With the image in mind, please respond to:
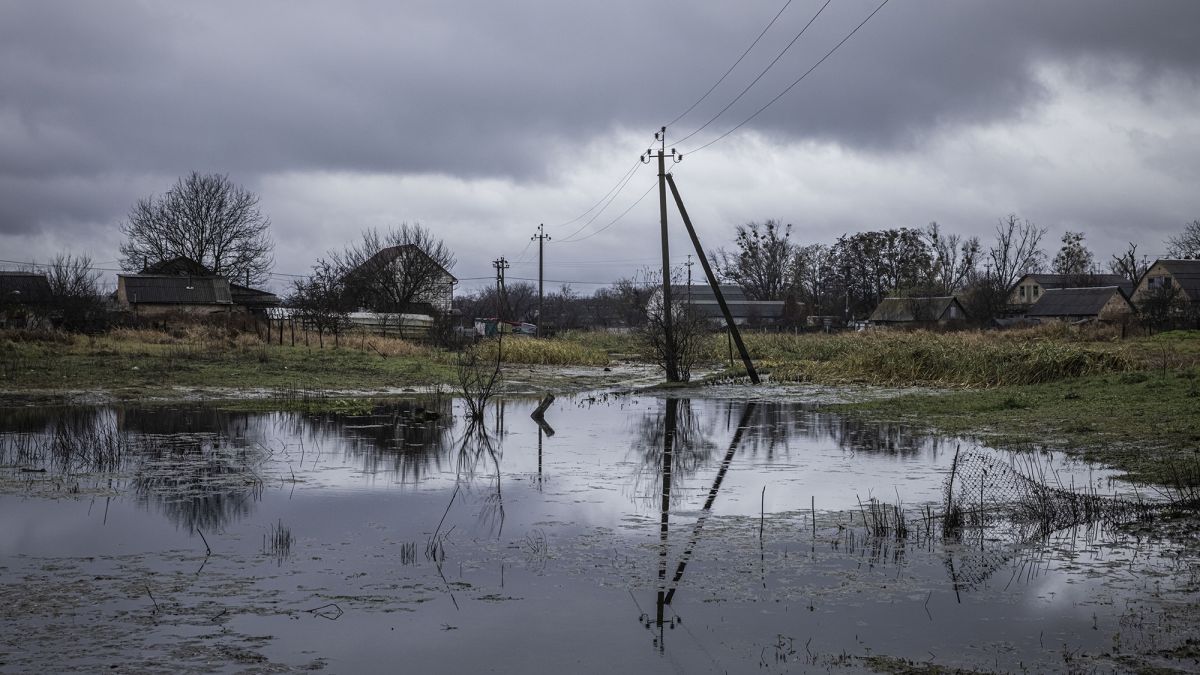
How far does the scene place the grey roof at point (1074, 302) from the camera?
273 feet

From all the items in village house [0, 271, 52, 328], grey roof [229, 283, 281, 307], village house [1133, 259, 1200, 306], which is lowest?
village house [0, 271, 52, 328]

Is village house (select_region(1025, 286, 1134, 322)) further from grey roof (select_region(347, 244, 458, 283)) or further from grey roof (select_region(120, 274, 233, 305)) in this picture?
grey roof (select_region(120, 274, 233, 305))

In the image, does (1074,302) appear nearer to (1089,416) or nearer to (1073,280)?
(1073,280)

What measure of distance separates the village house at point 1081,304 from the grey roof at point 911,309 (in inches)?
293

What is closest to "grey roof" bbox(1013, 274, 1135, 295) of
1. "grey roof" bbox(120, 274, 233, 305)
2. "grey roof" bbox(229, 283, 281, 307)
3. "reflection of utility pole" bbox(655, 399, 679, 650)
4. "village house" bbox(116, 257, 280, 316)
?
"grey roof" bbox(229, 283, 281, 307)

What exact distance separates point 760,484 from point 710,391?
58.9ft

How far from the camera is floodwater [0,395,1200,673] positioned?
6.20m

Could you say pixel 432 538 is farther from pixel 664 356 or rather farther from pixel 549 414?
pixel 664 356

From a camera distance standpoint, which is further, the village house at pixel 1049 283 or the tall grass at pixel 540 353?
the village house at pixel 1049 283

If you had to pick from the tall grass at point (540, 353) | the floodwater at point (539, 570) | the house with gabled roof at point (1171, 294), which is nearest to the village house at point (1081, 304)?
the house with gabled roof at point (1171, 294)

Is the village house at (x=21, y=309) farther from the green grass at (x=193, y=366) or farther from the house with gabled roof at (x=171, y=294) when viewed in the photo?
the green grass at (x=193, y=366)

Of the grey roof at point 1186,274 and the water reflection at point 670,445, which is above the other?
the grey roof at point 1186,274

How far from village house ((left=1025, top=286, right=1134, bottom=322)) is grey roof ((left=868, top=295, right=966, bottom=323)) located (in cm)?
743

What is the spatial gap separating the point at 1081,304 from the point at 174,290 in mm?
69148
